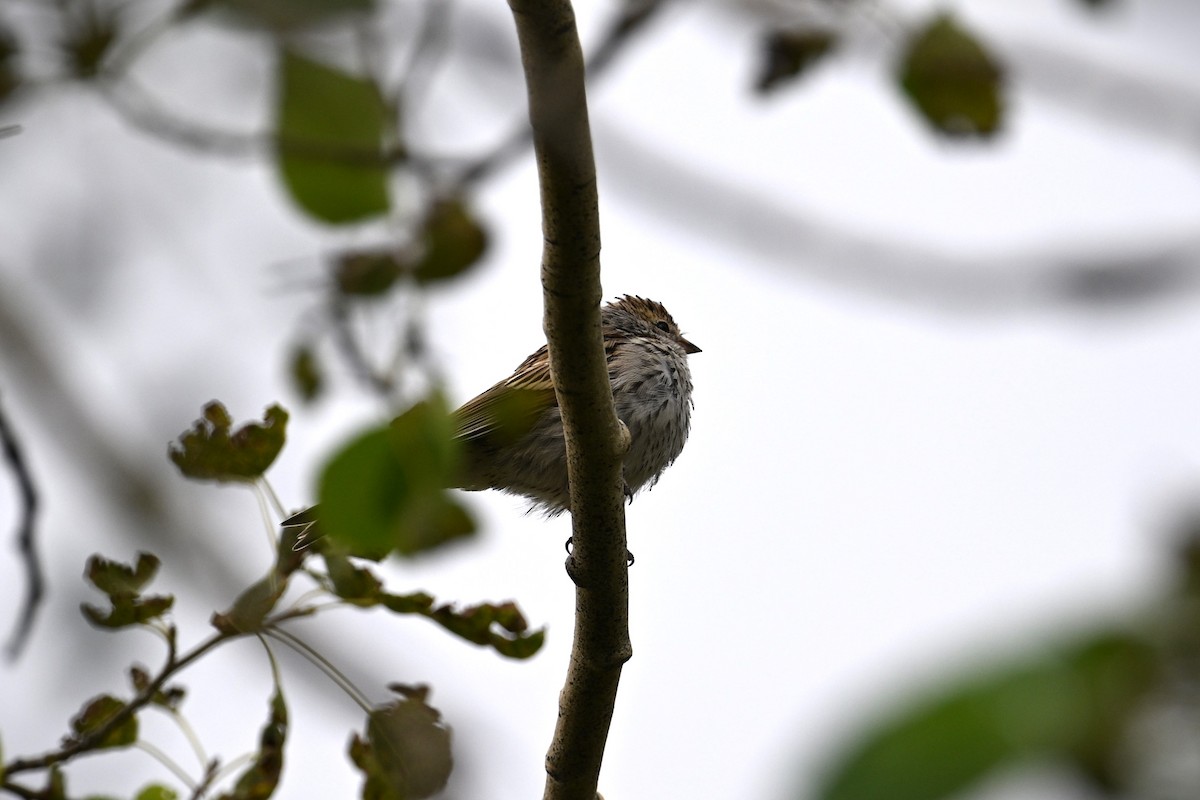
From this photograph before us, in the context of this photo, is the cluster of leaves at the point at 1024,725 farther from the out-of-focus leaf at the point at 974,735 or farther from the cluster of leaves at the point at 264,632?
the cluster of leaves at the point at 264,632

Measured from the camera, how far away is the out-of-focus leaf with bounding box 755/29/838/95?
355 cm

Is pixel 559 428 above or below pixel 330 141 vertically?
above

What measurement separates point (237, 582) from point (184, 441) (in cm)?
43

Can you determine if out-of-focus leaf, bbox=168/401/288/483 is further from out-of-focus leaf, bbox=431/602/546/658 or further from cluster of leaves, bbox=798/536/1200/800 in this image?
cluster of leaves, bbox=798/536/1200/800

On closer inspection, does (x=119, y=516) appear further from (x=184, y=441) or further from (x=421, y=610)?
(x=421, y=610)

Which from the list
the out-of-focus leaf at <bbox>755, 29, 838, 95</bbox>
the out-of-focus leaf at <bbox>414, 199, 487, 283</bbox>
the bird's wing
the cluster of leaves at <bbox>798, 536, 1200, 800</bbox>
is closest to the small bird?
the bird's wing

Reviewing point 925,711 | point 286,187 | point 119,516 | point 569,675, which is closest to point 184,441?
point 119,516

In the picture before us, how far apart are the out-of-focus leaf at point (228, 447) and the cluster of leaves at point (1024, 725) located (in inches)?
98.6

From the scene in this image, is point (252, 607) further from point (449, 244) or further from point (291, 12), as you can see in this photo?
point (291, 12)

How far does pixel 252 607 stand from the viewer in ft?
9.46

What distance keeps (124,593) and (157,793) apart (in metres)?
0.54

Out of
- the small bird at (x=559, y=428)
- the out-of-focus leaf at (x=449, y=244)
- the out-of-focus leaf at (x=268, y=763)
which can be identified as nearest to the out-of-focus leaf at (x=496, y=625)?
the out-of-focus leaf at (x=268, y=763)

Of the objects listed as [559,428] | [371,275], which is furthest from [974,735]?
[559,428]

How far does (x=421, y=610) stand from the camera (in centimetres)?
302
